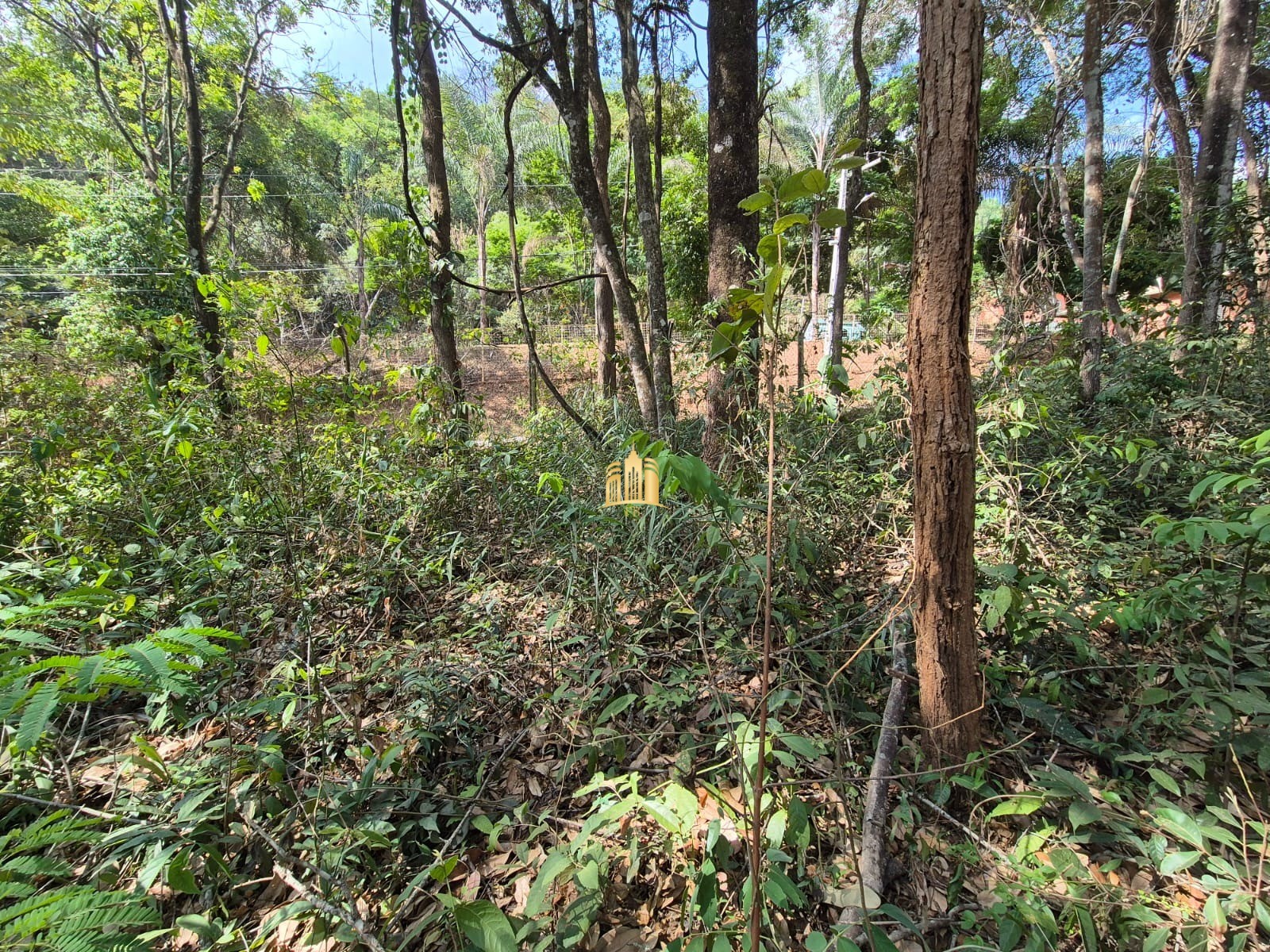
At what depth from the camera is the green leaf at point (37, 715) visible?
1.00 m

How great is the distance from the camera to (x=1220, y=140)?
452cm

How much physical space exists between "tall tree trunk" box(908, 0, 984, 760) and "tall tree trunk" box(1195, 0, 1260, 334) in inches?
178

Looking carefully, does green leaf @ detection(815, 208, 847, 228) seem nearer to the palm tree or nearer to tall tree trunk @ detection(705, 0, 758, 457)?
tall tree trunk @ detection(705, 0, 758, 457)

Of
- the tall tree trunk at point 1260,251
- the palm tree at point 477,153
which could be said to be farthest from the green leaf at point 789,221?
the palm tree at point 477,153

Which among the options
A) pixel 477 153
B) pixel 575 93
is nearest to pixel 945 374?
pixel 575 93

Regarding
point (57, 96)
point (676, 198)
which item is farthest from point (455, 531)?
point (57, 96)

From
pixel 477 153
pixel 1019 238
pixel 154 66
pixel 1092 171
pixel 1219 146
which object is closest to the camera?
pixel 1092 171

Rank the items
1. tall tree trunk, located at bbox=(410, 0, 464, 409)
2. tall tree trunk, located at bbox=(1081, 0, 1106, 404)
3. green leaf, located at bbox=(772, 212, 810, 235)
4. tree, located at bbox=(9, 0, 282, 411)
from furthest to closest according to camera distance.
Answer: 1. tree, located at bbox=(9, 0, 282, 411)
2. tall tree trunk, located at bbox=(1081, 0, 1106, 404)
3. tall tree trunk, located at bbox=(410, 0, 464, 409)
4. green leaf, located at bbox=(772, 212, 810, 235)

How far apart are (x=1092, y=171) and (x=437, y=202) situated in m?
5.16

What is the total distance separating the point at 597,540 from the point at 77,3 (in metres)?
10.4

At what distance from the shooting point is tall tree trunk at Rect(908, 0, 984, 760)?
133 centimetres

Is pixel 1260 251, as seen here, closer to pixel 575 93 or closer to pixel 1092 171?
pixel 1092 171

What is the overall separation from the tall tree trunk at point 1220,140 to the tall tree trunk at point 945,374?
4.51m

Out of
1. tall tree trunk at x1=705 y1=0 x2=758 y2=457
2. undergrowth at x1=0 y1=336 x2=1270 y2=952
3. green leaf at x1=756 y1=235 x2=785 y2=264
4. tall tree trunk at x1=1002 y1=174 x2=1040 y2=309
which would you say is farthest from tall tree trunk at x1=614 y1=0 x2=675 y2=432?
green leaf at x1=756 y1=235 x2=785 y2=264
